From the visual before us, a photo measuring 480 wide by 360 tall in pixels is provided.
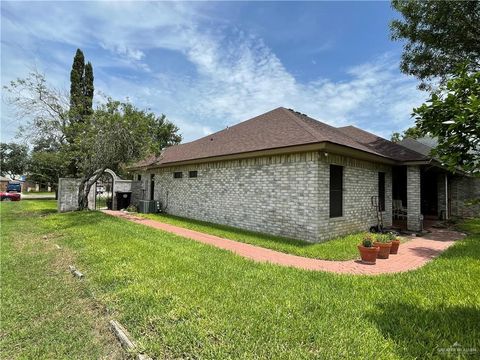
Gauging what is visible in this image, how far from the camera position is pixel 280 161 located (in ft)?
31.0

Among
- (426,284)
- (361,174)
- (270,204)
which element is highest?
(361,174)

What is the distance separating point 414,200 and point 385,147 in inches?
121

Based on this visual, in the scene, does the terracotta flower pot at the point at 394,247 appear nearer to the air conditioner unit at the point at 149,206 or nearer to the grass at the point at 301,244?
the grass at the point at 301,244

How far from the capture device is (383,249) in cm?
683

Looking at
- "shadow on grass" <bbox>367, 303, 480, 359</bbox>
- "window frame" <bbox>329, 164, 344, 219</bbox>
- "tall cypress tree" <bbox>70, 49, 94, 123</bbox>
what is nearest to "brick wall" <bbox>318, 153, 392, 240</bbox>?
"window frame" <bbox>329, 164, 344, 219</bbox>

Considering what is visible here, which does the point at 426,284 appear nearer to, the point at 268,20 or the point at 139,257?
the point at 139,257

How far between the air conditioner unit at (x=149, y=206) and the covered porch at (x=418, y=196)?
42.2ft

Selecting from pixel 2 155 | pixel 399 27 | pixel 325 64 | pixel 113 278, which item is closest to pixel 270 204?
pixel 113 278

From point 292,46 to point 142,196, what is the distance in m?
13.7

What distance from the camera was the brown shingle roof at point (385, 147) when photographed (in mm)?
11466

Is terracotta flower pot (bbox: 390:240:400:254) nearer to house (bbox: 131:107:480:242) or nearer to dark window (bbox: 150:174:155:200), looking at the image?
house (bbox: 131:107:480:242)

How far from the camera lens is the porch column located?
11.0 meters

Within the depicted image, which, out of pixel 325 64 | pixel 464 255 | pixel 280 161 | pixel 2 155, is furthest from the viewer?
pixel 2 155

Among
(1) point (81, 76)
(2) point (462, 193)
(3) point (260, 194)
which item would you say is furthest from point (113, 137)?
(2) point (462, 193)
